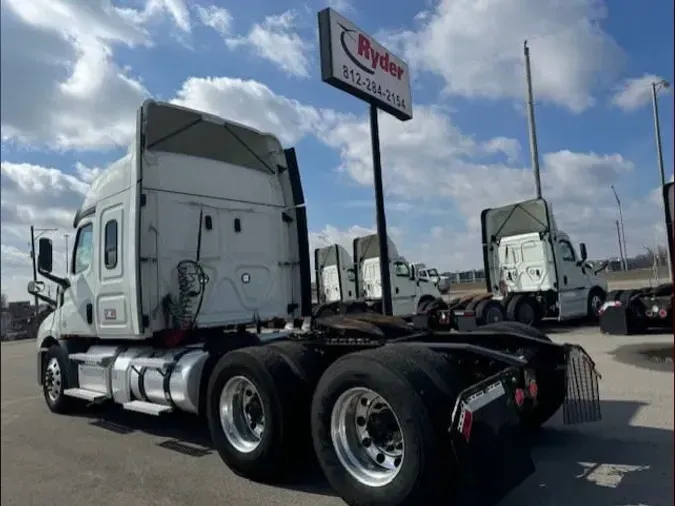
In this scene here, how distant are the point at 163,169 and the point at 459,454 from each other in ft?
15.3

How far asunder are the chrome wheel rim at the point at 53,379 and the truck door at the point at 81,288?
44 centimetres

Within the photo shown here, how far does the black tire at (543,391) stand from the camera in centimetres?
507

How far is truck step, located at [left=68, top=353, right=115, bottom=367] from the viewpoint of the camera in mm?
6867

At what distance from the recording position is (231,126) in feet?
23.5

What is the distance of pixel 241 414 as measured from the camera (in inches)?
197

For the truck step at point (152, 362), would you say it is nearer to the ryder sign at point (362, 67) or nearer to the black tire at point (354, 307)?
the ryder sign at point (362, 67)

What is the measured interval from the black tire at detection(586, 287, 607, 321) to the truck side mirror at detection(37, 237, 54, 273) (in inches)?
579

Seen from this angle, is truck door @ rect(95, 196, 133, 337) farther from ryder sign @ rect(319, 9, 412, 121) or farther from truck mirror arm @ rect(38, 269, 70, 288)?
ryder sign @ rect(319, 9, 412, 121)

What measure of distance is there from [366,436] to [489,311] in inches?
473

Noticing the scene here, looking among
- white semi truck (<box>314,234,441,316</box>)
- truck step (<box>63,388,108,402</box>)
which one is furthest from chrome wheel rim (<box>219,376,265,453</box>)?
white semi truck (<box>314,234,441,316</box>)

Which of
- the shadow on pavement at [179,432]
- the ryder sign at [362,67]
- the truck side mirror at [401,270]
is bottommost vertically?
the shadow on pavement at [179,432]

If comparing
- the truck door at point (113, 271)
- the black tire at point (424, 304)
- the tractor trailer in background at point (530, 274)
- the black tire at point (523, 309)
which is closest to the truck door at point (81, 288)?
the truck door at point (113, 271)

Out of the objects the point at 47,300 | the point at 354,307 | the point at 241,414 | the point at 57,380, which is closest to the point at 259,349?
the point at 241,414

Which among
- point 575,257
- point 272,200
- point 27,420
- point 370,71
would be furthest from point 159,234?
point 575,257
